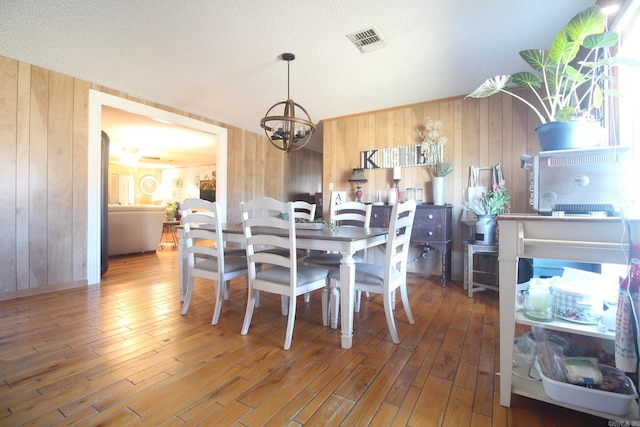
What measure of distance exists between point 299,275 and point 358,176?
2493 mm

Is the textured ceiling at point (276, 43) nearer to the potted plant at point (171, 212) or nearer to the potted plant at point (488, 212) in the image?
the potted plant at point (488, 212)

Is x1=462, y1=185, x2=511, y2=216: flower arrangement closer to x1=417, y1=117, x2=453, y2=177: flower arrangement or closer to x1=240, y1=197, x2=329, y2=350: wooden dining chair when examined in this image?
x1=417, y1=117, x2=453, y2=177: flower arrangement

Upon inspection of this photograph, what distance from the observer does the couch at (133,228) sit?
182 inches

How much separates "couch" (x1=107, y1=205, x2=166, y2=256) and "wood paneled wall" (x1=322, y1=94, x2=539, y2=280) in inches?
132

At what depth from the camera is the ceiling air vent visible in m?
2.32

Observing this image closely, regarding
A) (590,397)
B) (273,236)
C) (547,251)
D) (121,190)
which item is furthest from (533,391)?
(121,190)

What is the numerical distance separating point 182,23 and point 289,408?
107 inches

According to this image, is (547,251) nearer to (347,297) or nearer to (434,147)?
(347,297)

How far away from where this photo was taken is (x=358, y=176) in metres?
4.08

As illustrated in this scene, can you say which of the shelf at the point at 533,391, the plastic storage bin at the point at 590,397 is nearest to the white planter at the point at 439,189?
the shelf at the point at 533,391

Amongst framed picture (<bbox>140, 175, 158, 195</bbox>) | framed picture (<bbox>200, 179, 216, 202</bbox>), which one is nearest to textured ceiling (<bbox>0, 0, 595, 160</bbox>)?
framed picture (<bbox>200, 179, 216, 202</bbox>)

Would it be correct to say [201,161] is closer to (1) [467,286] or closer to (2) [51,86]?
(2) [51,86]

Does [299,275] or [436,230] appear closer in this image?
[299,275]

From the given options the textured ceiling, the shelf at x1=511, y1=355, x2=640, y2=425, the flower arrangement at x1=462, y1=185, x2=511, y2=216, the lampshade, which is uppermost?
the textured ceiling
